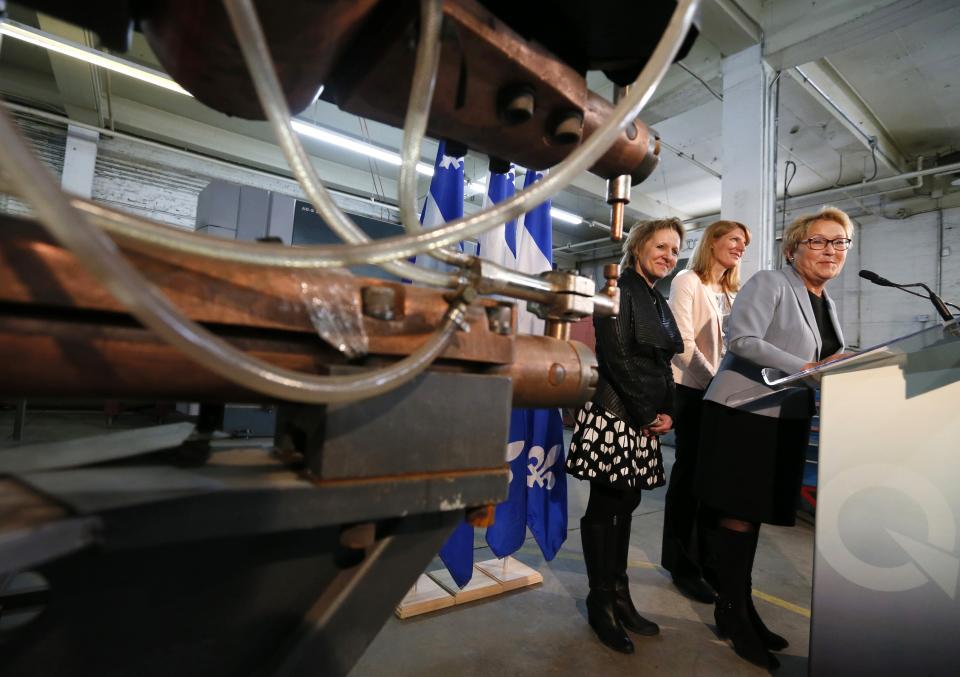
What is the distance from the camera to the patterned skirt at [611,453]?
1.38 m

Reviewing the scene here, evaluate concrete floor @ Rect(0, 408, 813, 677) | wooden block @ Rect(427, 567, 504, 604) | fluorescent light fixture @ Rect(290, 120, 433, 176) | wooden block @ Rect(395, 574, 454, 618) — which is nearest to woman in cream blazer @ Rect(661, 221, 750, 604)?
concrete floor @ Rect(0, 408, 813, 677)

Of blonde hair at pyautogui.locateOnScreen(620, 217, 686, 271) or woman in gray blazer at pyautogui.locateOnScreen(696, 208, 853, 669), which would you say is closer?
woman in gray blazer at pyautogui.locateOnScreen(696, 208, 853, 669)

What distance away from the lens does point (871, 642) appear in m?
1.10

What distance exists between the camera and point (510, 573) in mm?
1744

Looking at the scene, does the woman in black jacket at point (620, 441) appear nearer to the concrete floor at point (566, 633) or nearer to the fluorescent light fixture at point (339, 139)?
the concrete floor at point (566, 633)

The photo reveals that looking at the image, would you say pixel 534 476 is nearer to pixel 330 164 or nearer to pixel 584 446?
pixel 584 446

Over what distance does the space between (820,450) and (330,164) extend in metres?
6.26

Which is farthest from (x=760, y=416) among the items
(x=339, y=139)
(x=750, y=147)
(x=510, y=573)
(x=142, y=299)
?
(x=339, y=139)

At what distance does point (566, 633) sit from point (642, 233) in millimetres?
1305

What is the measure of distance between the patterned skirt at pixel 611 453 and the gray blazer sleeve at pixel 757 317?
391 millimetres

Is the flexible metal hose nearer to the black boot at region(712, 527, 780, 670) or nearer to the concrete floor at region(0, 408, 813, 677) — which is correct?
the concrete floor at region(0, 408, 813, 677)

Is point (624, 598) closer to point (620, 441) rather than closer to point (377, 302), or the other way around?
point (620, 441)

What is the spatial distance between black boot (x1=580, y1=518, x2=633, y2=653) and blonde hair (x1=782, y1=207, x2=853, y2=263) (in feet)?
3.44

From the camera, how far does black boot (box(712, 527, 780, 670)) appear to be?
1.33m
